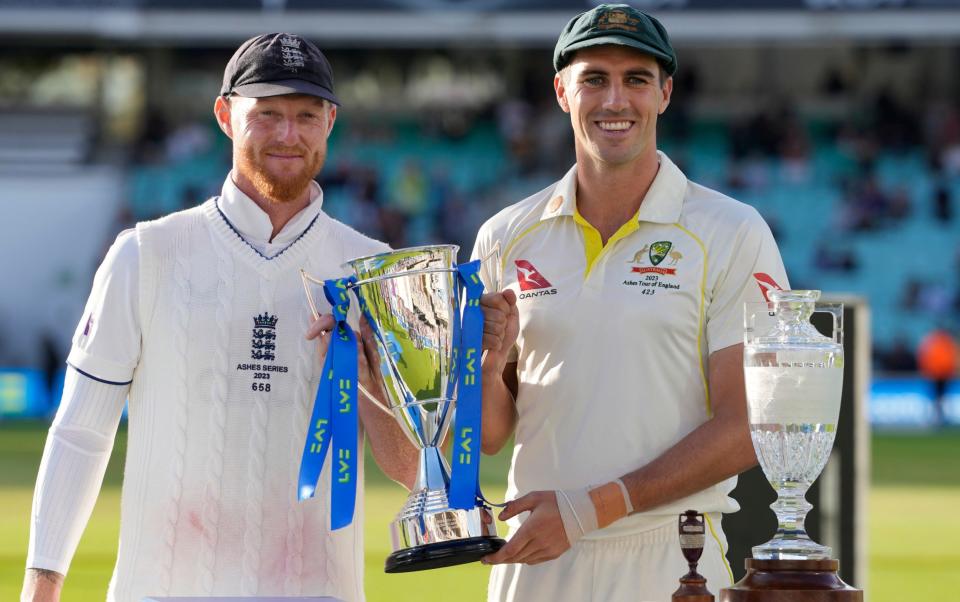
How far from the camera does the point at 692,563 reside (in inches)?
97.6

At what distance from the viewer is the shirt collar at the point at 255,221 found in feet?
11.4

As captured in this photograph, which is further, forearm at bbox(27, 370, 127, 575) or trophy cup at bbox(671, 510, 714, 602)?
forearm at bbox(27, 370, 127, 575)

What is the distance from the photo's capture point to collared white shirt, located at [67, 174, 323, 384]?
336 cm

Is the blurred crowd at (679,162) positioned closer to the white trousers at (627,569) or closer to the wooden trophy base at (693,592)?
the white trousers at (627,569)

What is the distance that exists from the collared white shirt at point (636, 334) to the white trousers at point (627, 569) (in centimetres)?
4

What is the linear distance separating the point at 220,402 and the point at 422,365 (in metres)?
0.52

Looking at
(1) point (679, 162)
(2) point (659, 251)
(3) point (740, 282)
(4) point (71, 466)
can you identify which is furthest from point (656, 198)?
(1) point (679, 162)

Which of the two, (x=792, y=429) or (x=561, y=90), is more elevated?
(x=561, y=90)

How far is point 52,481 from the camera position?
334 cm

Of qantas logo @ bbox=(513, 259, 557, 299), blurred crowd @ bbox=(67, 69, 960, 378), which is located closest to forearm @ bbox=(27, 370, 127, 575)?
qantas logo @ bbox=(513, 259, 557, 299)

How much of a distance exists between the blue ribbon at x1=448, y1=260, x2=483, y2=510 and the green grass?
3.58 meters

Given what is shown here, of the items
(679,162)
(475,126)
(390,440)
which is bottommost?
(390,440)

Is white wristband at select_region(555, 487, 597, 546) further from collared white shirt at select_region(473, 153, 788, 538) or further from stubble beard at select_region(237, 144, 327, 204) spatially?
stubble beard at select_region(237, 144, 327, 204)

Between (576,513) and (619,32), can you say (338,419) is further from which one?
(619,32)
